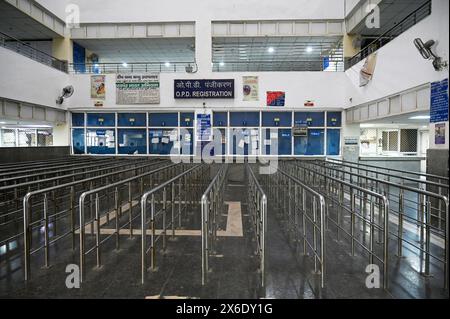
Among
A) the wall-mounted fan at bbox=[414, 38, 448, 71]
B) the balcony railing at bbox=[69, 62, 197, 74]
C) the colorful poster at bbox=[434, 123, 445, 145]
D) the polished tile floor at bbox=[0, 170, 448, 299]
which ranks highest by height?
the balcony railing at bbox=[69, 62, 197, 74]

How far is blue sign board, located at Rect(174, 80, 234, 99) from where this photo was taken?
472 inches

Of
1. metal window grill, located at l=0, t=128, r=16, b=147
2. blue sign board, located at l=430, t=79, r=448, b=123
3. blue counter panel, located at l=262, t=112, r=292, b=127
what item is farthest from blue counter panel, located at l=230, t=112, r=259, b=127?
metal window grill, located at l=0, t=128, r=16, b=147

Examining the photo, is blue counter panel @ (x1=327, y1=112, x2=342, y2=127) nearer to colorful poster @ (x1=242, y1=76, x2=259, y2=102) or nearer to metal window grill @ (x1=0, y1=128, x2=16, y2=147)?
colorful poster @ (x1=242, y1=76, x2=259, y2=102)

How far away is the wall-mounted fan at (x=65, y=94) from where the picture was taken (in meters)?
11.8

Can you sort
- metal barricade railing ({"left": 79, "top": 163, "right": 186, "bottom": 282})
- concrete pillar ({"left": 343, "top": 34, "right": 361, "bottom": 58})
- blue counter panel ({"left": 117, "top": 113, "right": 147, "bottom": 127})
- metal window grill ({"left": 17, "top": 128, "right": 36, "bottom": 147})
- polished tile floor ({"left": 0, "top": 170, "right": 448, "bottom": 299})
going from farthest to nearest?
metal window grill ({"left": 17, "top": 128, "right": 36, "bottom": 147}) → blue counter panel ({"left": 117, "top": 113, "right": 147, "bottom": 127}) → concrete pillar ({"left": 343, "top": 34, "right": 361, "bottom": 58}) → metal barricade railing ({"left": 79, "top": 163, "right": 186, "bottom": 282}) → polished tile floor ({"left": 0, "top": 170, "right": 448, "bottom": 299})

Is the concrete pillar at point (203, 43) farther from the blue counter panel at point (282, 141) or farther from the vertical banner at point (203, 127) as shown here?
the blue counter panel at point (282, 141)

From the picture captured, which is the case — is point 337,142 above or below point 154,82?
below

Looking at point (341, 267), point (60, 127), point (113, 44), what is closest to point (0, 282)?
point (341, 267)

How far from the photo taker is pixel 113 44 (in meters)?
13.6

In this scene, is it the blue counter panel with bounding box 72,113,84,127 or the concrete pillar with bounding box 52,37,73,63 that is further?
the blue counter panel with bounding box 72,113,84,127

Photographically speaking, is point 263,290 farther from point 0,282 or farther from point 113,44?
point 113,44

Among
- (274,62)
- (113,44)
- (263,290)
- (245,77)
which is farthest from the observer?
(274,62)

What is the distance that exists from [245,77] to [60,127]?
846 centimetres

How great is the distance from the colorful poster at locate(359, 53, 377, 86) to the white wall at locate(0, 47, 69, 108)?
1176 cm
